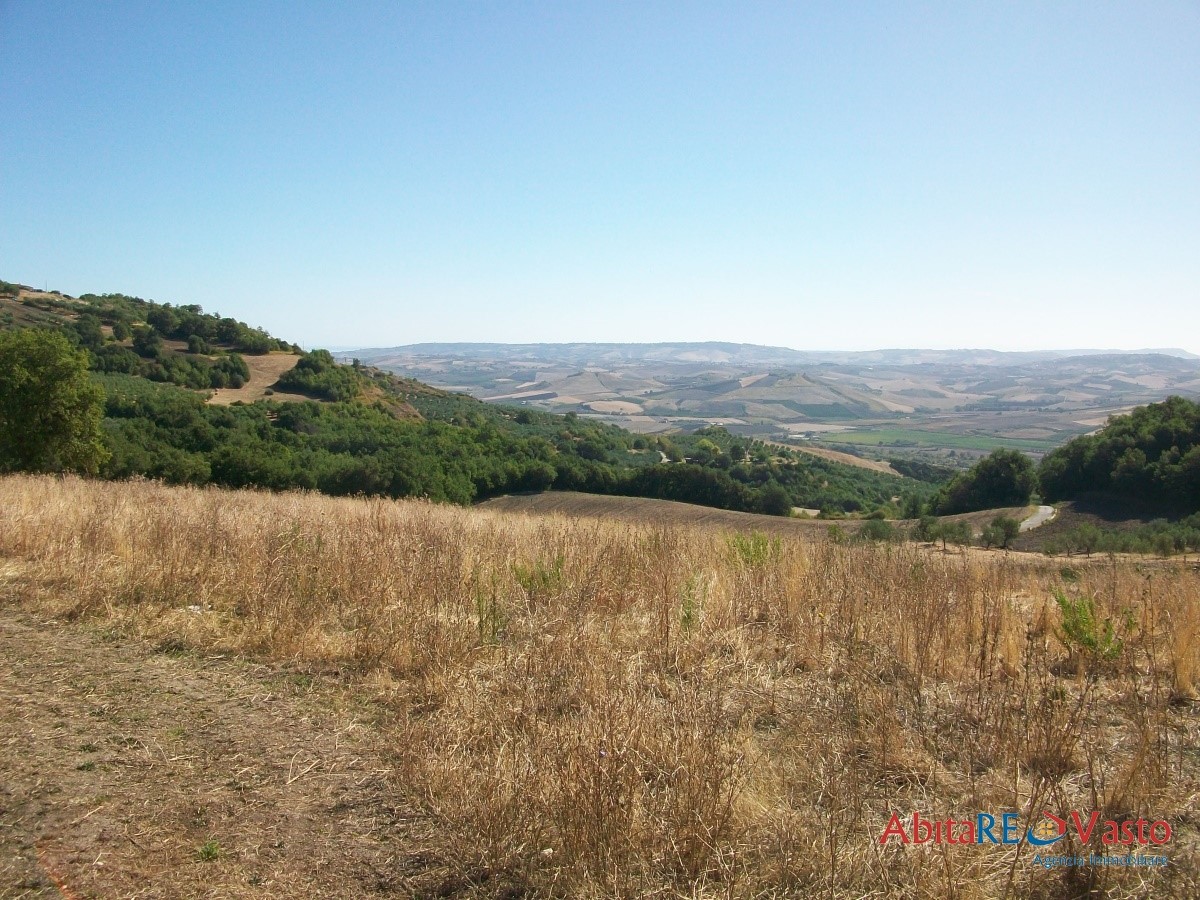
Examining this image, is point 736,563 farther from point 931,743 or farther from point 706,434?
point 706,434

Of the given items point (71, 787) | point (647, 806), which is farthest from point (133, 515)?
point (647, 806)

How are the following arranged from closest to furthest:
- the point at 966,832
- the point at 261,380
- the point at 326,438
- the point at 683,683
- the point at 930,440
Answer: the point at 966,832
the point at 683,683
the point at 326,438
the point at 261,380
the point at 930,440

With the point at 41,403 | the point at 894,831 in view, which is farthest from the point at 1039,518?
the point at 41,403

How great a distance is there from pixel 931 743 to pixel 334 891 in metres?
2.83

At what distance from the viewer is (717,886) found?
2576 millimetres

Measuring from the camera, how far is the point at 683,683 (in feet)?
13.5

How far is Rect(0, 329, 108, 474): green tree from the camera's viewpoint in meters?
19.7

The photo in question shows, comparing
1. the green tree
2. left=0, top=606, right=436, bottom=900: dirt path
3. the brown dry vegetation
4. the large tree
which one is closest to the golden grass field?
the green tree

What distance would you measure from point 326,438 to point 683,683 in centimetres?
5228

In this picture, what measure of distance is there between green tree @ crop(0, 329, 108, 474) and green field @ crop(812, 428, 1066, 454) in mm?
115250

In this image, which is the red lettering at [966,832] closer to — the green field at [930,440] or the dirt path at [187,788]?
the dirt path at [187,788]

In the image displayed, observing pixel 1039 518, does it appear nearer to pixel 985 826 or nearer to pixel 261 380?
pixel 985 826

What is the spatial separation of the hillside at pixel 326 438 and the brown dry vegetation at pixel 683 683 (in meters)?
20.2

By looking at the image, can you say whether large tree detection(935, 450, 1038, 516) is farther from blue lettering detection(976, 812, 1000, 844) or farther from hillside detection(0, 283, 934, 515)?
blue lettering detection(976, 812, 1000, 844)
